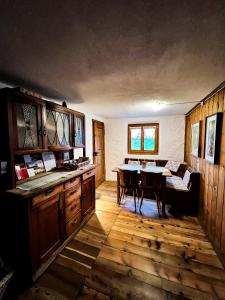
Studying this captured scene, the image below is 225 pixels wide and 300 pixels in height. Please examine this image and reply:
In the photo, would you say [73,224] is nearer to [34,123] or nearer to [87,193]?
[87,193]

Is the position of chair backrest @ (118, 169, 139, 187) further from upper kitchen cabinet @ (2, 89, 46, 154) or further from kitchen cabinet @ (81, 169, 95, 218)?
upper kitchen cabinet @ (2, 89, 46, 154)

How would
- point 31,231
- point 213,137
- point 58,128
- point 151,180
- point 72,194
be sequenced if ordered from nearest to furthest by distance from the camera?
point 31,231 < point 213,137 < point 72,194 < point 58,128 < point 151,180

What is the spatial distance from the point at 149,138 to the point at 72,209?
3.30 metres

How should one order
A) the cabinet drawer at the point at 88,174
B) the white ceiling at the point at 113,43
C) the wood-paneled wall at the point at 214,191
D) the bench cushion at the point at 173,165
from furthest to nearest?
the bench cushion at the point at 173,165 < the cabinet drawer at the point at 88,174 < the wood-paneled wall at the point at 214,191 < the white ceiling at the point at 113,43

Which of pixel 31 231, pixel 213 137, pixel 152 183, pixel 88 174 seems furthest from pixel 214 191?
pixel 31 231

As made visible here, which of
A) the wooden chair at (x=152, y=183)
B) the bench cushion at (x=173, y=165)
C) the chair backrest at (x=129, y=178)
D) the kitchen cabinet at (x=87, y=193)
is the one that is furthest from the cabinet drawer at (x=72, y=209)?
the bench cushion at (x=173, y=165)

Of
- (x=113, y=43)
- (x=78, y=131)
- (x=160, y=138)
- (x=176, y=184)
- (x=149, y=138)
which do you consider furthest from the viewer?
(x=149, y=138)

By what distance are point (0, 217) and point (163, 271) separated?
6.42 feet

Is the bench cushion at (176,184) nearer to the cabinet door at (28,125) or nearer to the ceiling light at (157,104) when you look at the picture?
the ceiling light at (157,104)

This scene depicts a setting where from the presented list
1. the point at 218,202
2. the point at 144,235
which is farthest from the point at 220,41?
the point at 144,235

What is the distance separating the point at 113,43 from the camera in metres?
1.08

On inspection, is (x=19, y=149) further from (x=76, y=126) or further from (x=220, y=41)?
(x=220, y=41)

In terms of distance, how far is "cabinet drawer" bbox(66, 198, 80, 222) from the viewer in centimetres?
206

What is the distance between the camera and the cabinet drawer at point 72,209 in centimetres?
206
